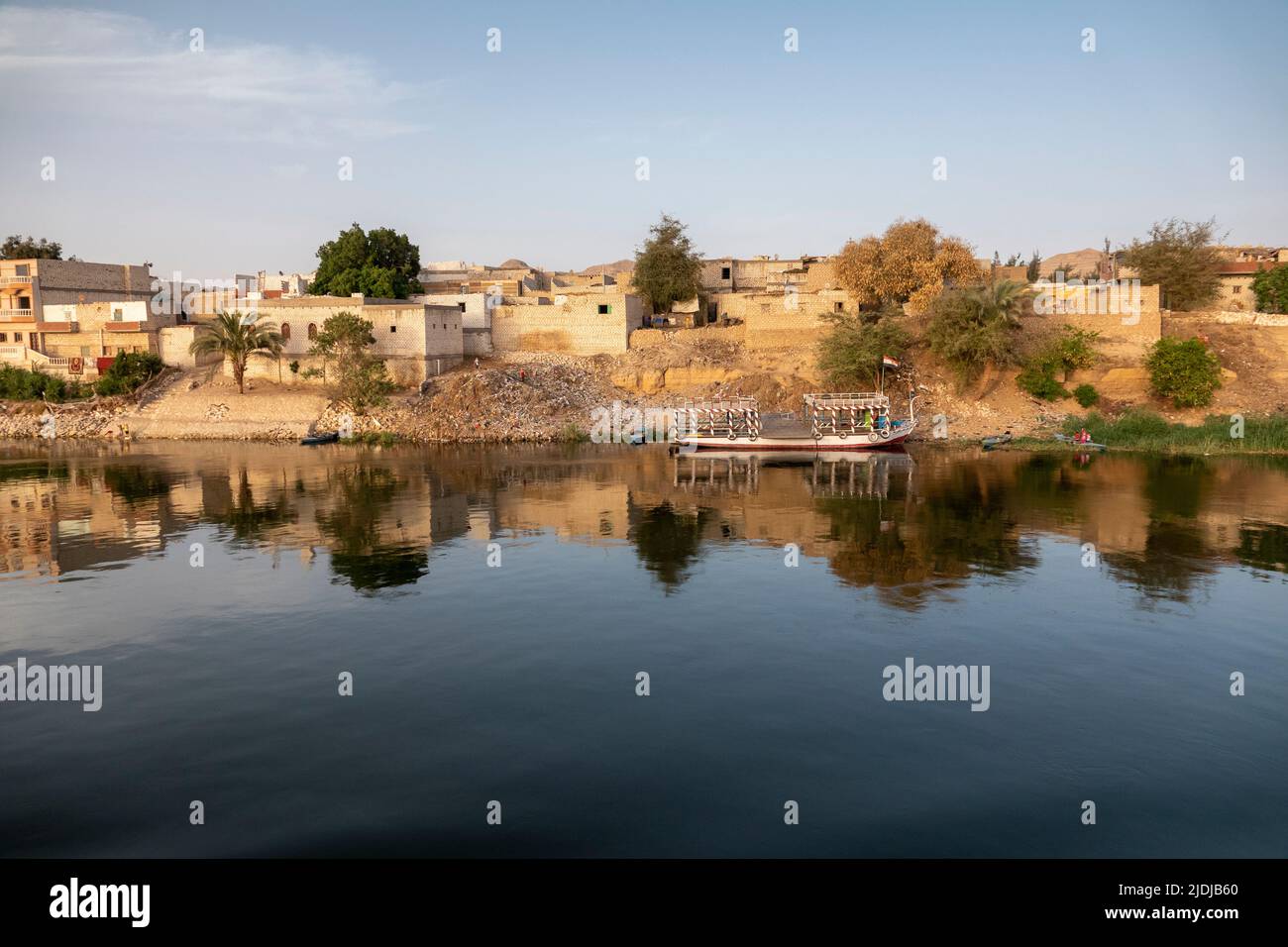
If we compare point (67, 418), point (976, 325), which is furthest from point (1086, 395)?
point (67, 418)

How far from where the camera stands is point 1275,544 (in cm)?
2355

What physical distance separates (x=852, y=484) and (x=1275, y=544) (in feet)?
44.2

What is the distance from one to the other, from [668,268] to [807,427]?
1838 cm

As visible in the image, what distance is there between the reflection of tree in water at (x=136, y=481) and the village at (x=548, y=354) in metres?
11.4

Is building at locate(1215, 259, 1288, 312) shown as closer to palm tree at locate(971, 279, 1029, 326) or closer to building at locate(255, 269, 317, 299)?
palm tree at locate(971, 279, 1029, 326)

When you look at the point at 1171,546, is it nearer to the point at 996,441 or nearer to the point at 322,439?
the point at 996,441

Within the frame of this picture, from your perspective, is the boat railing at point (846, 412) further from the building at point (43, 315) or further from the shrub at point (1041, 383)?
the building at point (43, 315)

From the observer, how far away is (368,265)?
218ft

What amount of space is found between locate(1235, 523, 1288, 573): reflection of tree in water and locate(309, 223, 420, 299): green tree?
55.1 meters

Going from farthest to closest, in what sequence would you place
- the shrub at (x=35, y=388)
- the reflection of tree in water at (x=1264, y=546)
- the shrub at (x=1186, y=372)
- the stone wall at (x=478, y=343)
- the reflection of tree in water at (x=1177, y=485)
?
the shrub at (x=35, y=388) < the stone wall at (x=478, y=343) < the shrub at (x=1186, y=372) < the reflection of tree in water at (x=1177, y=485) < the reflection of tree in water at (x=1264, y=546)

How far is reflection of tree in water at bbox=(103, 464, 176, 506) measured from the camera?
34.1 m

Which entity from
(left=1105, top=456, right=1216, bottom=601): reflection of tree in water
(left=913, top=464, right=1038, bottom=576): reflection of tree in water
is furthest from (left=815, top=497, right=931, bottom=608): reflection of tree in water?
(left=1105, top=456, right=1216, bottom=601): reflection of tree in water

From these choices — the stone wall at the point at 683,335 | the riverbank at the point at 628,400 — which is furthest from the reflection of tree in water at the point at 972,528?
the stone wall at the point at 683,335

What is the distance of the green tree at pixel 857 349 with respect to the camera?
4866cm
